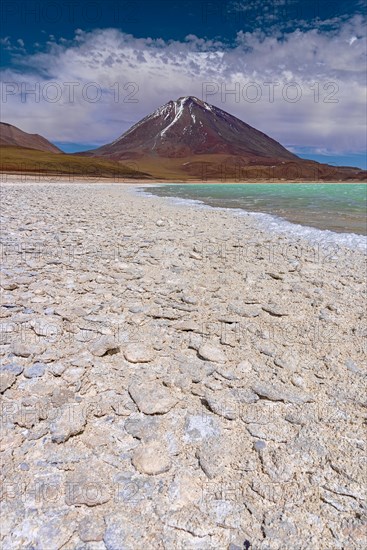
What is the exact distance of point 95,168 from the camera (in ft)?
318

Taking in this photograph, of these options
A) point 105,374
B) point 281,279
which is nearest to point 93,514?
point 105,374

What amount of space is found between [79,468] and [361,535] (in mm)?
1716

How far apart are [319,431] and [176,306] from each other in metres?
2.57

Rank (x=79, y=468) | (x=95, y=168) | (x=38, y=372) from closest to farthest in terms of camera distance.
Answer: (x=79, y=468) → (x=38, y=372) → (x=95, y=168)

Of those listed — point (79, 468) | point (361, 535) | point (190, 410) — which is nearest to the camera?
point (361, 535)

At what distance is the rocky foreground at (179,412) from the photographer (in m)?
1.84

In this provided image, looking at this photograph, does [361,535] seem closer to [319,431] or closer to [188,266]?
[319,431]

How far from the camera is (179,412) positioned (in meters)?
2.71

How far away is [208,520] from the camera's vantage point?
186cm

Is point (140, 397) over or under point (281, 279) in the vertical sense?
under

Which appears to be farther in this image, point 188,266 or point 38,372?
point 188,266

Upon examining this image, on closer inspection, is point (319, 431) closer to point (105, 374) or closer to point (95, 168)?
point (105, 374)

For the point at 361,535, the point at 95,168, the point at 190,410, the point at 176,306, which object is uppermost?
the point at 95,168

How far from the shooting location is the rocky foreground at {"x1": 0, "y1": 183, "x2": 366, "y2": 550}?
1.84 m
